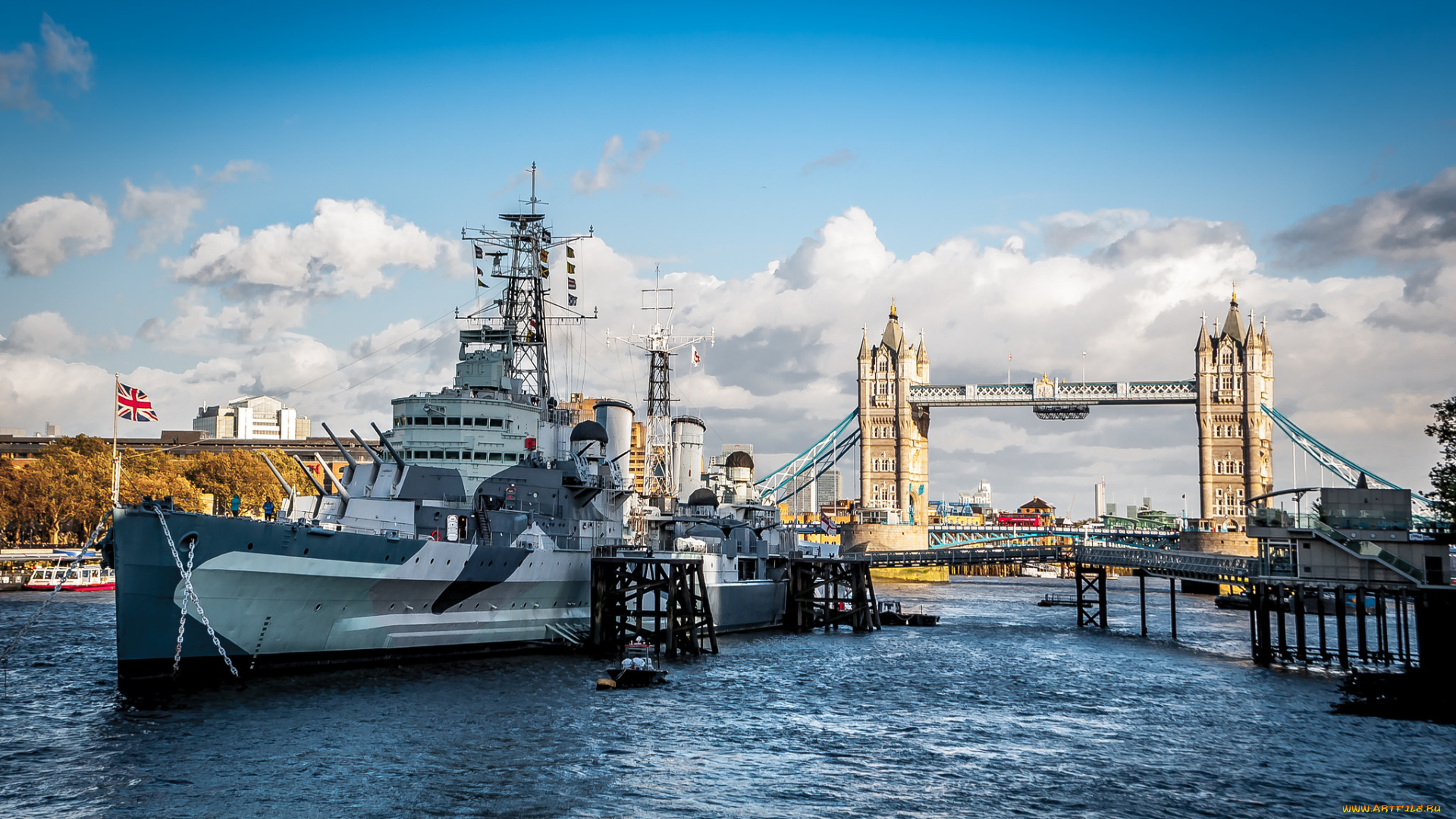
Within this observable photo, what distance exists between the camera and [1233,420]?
156 meters

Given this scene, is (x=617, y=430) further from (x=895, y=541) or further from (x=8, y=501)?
(x=895, y=541)

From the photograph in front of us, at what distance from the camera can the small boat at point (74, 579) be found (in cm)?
7481

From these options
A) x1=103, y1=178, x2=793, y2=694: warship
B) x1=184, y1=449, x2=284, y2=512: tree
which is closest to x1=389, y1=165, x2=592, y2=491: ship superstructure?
x1=103, y1=178, x2=793, y2=694: warship

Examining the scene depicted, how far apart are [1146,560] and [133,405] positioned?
159 ft

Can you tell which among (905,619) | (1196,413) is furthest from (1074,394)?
(905,619)

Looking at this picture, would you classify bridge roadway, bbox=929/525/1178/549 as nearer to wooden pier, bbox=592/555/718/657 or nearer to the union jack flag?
wooden pier, bbox=592/555/718/657

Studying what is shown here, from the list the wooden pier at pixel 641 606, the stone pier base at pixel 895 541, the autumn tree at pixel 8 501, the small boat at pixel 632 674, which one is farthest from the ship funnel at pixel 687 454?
the stone pier base at pixel 895 541

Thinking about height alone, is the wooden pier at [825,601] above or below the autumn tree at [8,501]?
below

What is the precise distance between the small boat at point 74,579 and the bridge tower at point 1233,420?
127m

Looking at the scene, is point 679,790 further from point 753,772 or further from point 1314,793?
point 1314,793

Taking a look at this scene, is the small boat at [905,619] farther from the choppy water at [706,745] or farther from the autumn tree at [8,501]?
the autumn tree at [8,501]

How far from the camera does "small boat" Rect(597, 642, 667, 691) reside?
3638cm

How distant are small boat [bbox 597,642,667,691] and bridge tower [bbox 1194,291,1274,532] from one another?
130 meters

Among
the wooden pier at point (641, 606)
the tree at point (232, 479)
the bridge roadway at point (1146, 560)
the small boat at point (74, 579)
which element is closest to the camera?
the wooden pier at point (641, 606)
